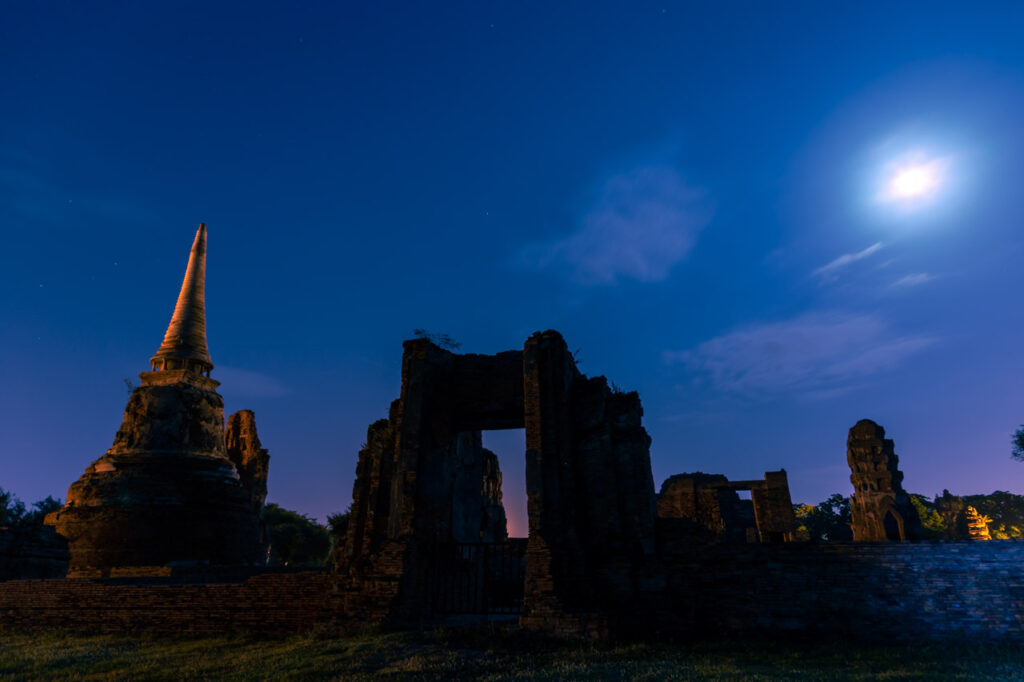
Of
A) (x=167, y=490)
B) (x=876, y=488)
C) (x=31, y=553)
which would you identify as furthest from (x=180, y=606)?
(x=876, y=488)

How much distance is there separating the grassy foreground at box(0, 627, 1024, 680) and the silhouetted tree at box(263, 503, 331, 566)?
34131 millimetres

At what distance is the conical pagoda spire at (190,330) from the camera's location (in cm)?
2552

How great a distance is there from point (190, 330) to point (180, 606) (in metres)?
18.4

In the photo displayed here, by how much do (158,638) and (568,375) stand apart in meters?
9.69

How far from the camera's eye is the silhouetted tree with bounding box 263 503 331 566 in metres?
42.0

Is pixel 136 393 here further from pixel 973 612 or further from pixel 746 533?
pixel 746 533

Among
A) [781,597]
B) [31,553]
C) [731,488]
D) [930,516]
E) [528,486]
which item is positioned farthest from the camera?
[930,516]

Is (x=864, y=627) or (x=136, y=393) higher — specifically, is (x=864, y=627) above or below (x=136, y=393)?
below

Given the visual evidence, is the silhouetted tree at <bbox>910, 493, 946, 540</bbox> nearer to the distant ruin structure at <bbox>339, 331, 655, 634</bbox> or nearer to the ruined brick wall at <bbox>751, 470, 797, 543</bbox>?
the ruined brick wall at <bbox>751, 470, 797, 543</bbox>

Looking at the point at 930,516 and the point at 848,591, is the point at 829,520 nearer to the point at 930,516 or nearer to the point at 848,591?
the point at 930,516

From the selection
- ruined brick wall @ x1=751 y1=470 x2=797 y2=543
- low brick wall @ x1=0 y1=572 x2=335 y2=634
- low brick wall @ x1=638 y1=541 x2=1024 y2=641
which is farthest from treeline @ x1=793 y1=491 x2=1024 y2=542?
low brick wall @ x1=0 y1=572 x2=335 y2=634

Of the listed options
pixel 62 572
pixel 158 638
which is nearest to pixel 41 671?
pixel 158 638

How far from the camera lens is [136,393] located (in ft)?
77.1

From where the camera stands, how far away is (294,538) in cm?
4216
